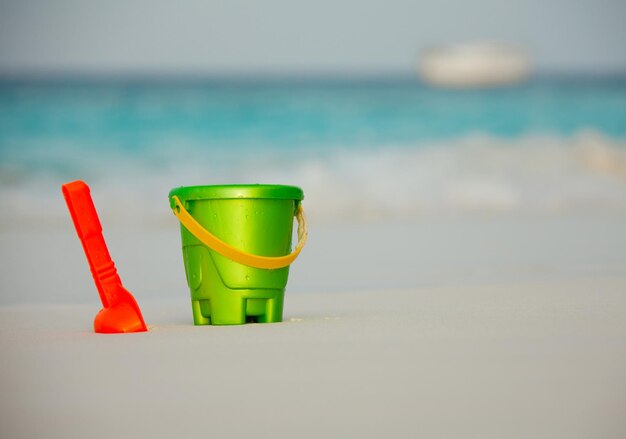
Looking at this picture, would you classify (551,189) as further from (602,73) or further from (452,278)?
(602,73)

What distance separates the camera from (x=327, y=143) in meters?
12.6

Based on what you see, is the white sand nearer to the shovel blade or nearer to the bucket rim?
the shovel blade

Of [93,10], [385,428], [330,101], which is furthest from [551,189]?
[93,10]

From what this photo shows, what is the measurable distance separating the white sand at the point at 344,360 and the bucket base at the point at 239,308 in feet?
0.22

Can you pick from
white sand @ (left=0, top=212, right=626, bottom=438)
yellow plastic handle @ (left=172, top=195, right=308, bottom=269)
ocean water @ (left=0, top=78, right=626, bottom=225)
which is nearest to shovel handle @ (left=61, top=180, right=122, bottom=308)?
white sand @ (left=0, top=212, right=626, bottom=438)

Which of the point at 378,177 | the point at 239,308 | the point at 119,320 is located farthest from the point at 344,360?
the point at 378,177

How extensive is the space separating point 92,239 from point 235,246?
1.39 feet

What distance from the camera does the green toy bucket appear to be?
3.02 metres

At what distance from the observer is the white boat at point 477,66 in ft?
54.3

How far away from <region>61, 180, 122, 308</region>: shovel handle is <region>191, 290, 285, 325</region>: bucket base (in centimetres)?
27

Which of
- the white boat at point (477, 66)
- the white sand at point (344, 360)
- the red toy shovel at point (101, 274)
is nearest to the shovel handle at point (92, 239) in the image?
the red toy shovel at point (101, 274)

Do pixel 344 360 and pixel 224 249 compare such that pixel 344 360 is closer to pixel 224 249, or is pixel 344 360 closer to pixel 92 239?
pixel 224 249

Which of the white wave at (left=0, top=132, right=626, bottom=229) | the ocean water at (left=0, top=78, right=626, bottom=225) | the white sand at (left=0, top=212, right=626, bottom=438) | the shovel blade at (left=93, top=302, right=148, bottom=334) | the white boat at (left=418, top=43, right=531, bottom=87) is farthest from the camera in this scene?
the white boat at (left=418, top=43, right=531, bottom=87)

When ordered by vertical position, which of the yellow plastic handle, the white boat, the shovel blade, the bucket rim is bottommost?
the shovel blade
